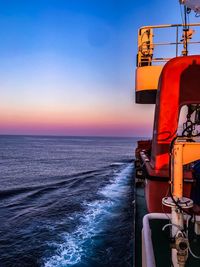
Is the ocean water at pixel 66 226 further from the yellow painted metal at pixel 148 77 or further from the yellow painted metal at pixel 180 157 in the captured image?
the yellow painted metal at pixel 180 157

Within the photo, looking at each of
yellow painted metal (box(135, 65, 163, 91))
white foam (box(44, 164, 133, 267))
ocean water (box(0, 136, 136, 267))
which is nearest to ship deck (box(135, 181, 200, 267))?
yellow painted metal (box(135, 65, 163, 91))

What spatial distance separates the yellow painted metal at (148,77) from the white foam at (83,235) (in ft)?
25.4

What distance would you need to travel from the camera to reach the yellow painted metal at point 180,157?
2.46m

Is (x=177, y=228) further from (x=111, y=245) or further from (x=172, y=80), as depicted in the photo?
(x=111, y=245)

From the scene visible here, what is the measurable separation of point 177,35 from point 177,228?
6.99 metres

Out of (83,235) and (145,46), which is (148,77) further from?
(83,235)

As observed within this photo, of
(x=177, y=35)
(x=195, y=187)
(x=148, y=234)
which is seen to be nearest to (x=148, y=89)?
(x=177, y=35)

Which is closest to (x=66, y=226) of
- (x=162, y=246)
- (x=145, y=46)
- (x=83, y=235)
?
(x=83, y=235)

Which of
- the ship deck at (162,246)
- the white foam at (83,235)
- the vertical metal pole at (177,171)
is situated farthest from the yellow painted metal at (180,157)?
the white foam at (83,235)

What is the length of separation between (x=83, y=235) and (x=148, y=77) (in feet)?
31.0

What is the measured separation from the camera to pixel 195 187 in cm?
357

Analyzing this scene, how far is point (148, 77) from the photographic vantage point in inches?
312

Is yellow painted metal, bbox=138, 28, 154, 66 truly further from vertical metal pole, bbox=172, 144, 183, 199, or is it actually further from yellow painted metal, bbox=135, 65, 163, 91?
vertical metal pole, bbox=172, 144, 183, 199

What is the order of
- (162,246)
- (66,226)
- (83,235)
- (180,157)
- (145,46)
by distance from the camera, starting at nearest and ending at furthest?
(180,157)
(162,246)
(145,46)
(83,235)
(66,226)
